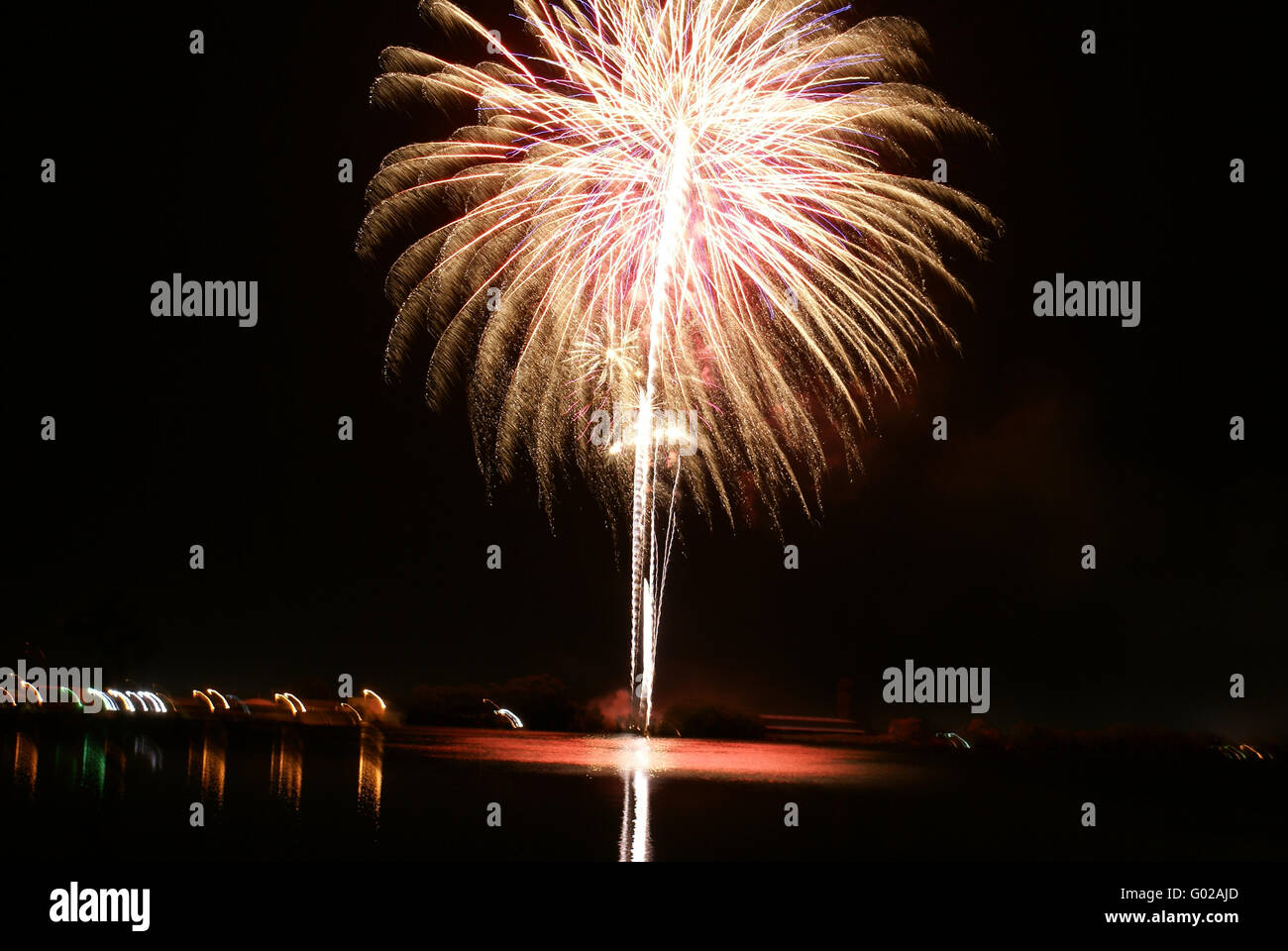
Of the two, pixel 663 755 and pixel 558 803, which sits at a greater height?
pixel 558 803

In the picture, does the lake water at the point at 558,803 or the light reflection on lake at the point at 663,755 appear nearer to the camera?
the lake water at the point at 558,803

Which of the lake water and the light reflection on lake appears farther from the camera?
the light reflection on lake

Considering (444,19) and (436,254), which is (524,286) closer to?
(436,254)

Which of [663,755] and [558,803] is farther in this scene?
[663,755]
